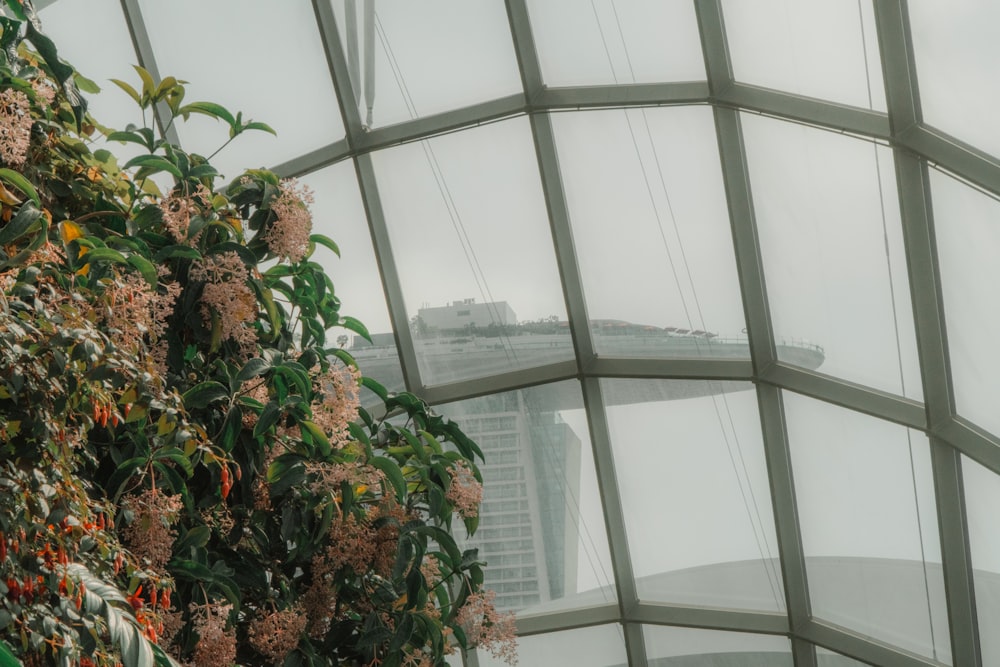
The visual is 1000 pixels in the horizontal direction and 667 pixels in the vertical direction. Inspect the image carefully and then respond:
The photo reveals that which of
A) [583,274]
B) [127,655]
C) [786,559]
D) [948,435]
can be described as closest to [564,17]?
[583,274]

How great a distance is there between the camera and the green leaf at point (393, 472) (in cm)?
408

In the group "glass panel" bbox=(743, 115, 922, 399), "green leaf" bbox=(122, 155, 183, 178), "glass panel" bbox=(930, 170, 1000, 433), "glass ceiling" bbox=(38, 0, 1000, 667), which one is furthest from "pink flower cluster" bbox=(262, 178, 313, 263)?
"glass panel" bbox=(930, 170, 1000, 433)

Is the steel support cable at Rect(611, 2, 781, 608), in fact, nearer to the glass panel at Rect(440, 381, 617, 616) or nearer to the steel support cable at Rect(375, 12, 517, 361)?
the glass panel at Rect(440, 381, 617, 616)

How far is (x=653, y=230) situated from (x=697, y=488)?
1.89 metres

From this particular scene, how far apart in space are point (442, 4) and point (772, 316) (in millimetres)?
2881

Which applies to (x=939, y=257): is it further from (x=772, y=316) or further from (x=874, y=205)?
(x=772, y=316)

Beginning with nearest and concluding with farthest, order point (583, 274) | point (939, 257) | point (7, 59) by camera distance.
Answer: point (7, 59) < point (939, 257) < point (583, 274)

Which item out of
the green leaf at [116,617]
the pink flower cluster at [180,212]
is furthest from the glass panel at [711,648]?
the green leaf at [116,617]

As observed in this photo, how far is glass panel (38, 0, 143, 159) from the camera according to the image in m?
5.93

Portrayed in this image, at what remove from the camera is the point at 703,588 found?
23.5ft

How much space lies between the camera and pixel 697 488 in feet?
22.7

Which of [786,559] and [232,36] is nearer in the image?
[232,36]

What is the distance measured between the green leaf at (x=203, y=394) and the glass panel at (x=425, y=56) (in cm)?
320

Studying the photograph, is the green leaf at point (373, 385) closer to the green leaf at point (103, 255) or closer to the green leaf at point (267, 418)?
the green leaf at point (267, 418)
